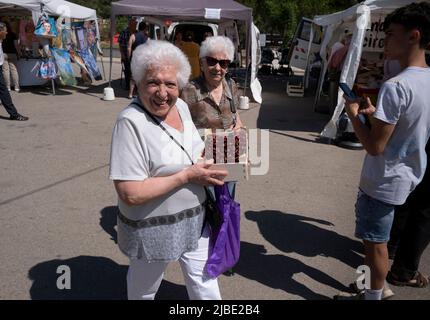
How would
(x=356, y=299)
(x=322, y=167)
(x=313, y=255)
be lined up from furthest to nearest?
(x=322, y=167) < (x=313, y=255) < (x=356, y=299)

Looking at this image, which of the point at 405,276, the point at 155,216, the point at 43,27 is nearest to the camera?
the point at 155,216

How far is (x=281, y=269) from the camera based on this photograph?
311 cm

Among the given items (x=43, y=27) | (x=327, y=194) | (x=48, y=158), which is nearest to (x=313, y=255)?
(x=327, y=194)

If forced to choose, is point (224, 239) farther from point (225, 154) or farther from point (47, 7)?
point (47, 7)

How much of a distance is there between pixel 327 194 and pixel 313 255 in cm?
140

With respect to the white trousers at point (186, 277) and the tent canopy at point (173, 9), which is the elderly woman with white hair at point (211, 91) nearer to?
the white trousers at point (186, 277)

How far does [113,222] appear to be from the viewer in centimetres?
377

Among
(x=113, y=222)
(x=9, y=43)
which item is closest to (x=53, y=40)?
(x=9, y=43)

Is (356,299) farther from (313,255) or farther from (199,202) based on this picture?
(199,202)

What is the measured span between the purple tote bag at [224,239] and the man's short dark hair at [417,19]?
1.30 metres

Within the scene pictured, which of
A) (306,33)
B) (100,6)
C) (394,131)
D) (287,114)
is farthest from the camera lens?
(100,6)

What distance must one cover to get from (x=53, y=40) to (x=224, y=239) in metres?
10.7

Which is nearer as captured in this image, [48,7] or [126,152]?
[126,152]

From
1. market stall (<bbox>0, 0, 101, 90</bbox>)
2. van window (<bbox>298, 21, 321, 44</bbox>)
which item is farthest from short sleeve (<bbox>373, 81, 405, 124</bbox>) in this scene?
van window (<bbox>298, 21, 321, 44</bbox>)
